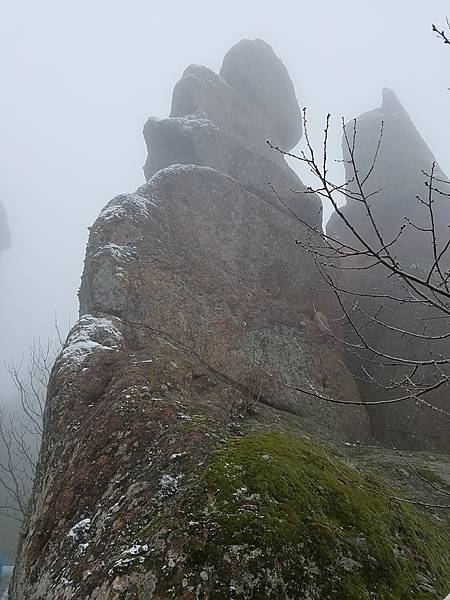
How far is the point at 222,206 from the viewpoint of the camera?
61.9 feet

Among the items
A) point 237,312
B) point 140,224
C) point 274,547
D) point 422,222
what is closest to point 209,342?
point 237,312

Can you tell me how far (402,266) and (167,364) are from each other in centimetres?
1685

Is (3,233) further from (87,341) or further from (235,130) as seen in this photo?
(87,341)

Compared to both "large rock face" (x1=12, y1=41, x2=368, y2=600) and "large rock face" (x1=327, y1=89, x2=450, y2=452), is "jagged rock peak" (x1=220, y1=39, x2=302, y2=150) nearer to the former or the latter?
"large rock face" (x1=327, y1=89, x2=450, y2=452)

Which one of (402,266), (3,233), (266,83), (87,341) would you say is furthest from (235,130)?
(3,233)

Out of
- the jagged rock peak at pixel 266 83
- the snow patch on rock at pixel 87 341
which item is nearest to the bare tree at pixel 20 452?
the snow patch on rock at pixel 87 341

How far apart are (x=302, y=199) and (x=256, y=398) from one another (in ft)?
44.7

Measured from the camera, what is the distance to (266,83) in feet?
115

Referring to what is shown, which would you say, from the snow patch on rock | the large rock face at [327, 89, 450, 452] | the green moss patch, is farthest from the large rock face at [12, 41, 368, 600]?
the large rock face at [327, 89, 450, 452]

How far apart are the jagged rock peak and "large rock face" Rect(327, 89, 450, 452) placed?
6483 mm

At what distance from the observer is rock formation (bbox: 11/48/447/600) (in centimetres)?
480

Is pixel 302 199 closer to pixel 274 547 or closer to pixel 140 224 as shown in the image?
pixel 140 224

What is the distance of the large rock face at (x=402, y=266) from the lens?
14.8 m

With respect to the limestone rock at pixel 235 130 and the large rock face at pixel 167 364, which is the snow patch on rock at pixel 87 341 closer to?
the large rock face at pixel 167 364
